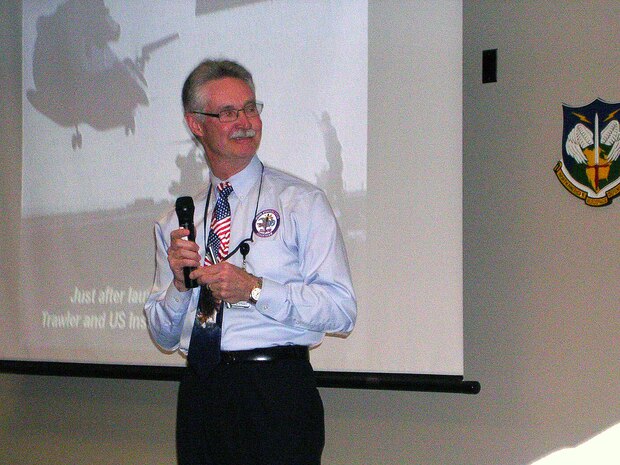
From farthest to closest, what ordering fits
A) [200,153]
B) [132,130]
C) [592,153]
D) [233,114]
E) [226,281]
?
[132,130], [200,153], [592,153], [233,114], [226,281]

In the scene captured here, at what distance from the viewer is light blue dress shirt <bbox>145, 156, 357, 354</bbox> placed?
1939mm

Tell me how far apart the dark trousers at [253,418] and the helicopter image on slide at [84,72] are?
2047 mm

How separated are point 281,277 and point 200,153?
164 centimetres

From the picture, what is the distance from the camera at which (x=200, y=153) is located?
11.7 ft

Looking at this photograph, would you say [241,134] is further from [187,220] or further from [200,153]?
[200,153]

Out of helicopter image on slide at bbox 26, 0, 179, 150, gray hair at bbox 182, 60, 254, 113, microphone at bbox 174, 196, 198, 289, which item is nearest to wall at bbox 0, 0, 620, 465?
gray hair at bbox 182, 60, 254, 113

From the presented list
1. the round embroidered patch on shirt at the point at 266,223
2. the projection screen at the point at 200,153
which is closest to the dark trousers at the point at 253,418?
the round embroidered patch on shirt at the point at 266,223

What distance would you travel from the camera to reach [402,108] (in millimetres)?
3221

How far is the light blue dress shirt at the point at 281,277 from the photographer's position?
1.94 m

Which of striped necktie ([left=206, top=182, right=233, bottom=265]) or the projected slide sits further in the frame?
the projected slide

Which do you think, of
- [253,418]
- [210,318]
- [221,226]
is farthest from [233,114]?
[253,418]

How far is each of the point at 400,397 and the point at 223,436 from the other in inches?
62.6

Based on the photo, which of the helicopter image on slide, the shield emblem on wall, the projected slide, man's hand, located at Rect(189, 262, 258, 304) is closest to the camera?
man's hand, located at Rect(189, 262, 258, 304)

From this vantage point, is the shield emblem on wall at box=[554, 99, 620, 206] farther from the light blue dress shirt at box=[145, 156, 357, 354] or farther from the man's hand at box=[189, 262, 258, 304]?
Result: the man's hand at box=[189, 262, 258, 304]
